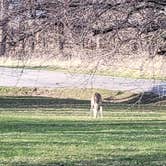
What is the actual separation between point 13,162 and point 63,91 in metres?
28.3

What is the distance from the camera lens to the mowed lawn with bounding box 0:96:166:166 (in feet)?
51.2

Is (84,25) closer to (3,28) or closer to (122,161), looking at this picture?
(3,28)

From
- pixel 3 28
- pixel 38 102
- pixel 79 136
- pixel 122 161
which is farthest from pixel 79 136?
pixel 38 102

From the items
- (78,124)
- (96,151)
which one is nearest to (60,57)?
(96,151)

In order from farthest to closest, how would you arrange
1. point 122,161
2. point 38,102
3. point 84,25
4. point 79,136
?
point 38,102 → point 79,136 → point 122,161 → point 84,25

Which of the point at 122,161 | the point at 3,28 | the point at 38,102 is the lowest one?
the point at 38,102

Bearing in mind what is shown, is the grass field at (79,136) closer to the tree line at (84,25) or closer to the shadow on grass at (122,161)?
the shadow on grass at (122,161)

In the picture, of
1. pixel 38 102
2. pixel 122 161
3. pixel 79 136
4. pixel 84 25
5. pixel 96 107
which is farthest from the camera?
pixel 38 102

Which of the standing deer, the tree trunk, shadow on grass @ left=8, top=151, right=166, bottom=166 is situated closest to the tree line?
the tree trunk

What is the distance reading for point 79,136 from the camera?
2123cm

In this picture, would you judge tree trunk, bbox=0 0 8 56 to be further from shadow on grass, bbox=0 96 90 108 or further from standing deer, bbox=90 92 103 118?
shadow on grass, bbox=0 96 90 108

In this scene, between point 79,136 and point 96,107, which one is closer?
point 79,136

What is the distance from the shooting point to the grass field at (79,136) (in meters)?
15.6

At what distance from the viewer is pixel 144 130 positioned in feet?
77.5
